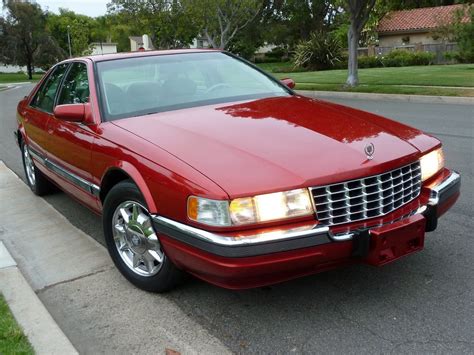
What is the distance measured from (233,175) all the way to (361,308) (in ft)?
3.75

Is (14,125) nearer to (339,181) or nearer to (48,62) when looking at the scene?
(339,181)

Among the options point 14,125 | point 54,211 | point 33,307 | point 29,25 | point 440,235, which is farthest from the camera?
point 29,25

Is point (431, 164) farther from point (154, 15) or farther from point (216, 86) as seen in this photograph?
point (154, 15)

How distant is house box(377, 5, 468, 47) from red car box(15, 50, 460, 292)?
141 feet

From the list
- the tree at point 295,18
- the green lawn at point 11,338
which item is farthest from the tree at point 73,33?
the green lawn at point 11,338

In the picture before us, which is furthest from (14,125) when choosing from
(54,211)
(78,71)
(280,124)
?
(280,124)

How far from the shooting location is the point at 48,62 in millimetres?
53719

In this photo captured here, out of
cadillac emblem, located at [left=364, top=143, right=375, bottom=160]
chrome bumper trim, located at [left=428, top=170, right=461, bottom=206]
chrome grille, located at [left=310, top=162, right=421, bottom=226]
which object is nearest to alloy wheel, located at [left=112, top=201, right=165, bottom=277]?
chrome grille, located at [left=310, top=162, right=421, bottom=226]

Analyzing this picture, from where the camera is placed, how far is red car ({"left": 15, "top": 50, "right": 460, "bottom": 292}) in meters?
2.76

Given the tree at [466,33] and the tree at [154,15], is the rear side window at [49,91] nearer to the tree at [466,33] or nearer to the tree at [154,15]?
the tree at [154,15]

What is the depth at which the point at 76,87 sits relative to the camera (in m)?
4.66

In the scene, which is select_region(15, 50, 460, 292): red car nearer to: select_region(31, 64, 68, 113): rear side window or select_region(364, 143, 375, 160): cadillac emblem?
select_region(364, 143, 375, 160): cadillac emblem

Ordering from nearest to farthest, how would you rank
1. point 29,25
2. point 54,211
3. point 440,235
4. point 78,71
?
1. point 440,235
2. point 78,71
3. point 54,211
4. point 29,25

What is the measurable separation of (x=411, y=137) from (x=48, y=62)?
5520 centimetres
